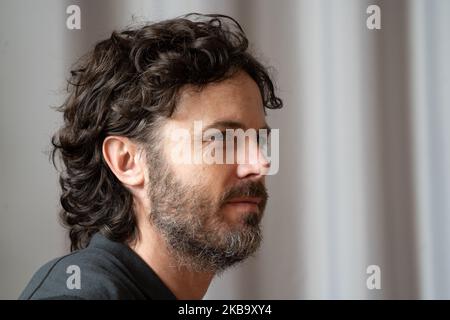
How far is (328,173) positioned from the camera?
4.70 ft

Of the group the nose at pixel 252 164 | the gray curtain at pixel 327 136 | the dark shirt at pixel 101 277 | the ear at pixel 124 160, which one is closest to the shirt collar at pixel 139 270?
the dark shirt at pixel 101 277

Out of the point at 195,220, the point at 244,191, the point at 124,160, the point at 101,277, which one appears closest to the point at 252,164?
the point at 244,191

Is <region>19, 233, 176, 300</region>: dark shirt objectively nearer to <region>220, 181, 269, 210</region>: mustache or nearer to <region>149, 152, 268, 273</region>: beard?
<region>149, 152, 268, 273</region>: beard

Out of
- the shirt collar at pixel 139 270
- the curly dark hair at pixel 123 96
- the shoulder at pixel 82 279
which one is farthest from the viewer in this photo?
the curly dark hair at pixel 123 96

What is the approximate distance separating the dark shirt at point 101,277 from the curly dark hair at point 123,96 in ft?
0.24

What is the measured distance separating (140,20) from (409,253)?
0.98 m

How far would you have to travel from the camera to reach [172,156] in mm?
1077

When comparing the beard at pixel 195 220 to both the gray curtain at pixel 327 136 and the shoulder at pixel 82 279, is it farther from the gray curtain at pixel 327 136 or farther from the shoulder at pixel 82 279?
the gray curtain at pixel 327 136

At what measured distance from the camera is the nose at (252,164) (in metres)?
1.08

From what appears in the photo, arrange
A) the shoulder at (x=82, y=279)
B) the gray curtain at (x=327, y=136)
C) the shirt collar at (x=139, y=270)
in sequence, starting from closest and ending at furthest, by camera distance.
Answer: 1. the shoulder at (x=82, y=279)
2. the shirt collar at (x=139, y=270)
3. the gray curtain at (x=327, y=136)

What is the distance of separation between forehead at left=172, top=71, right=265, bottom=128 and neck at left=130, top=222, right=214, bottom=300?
9.7 inches

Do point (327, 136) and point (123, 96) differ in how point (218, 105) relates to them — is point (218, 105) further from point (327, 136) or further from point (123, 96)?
point (327, 136)
